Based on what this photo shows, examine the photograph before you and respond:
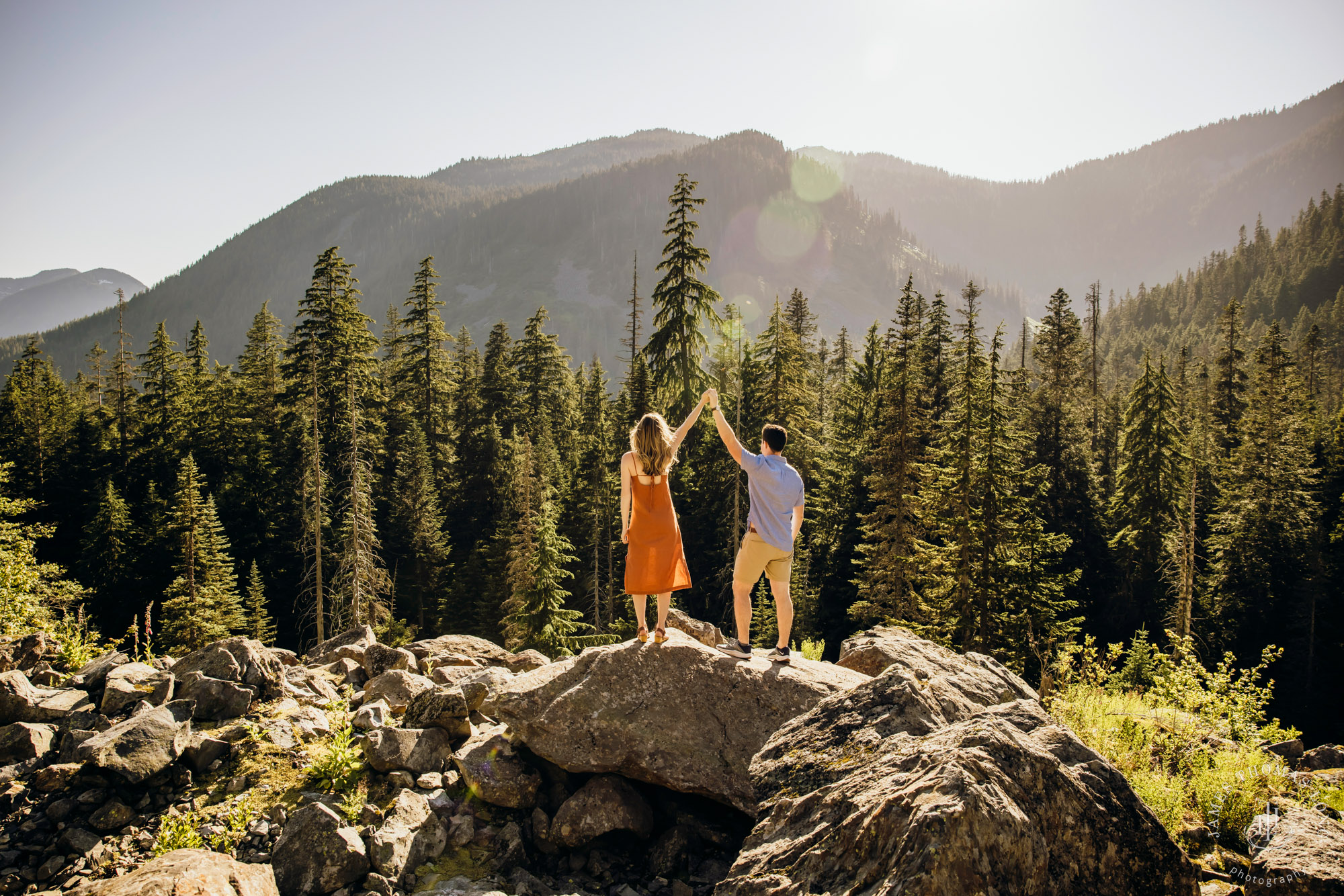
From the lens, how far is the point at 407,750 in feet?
21.4

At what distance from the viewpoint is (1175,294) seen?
452ft

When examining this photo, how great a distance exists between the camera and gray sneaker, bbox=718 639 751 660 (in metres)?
6.85

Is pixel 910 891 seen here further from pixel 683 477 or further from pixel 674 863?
pixel 683 477

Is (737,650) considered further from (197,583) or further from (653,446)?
(197,583)

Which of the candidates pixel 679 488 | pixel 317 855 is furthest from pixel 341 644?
pixel 679 488

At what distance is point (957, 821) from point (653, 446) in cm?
433

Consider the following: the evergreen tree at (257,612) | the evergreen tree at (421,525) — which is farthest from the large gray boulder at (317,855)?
the evergreen tree at (421,525)

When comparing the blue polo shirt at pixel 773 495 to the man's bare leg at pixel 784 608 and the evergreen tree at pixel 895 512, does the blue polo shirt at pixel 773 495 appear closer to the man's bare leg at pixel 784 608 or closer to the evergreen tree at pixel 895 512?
the man's bare leg at pixel 784 608

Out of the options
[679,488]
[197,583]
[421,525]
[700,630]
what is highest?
[700,630]

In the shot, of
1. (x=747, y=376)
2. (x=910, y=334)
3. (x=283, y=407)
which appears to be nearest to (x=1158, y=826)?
(x=910, y=334)

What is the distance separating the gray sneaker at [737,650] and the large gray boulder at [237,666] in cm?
514

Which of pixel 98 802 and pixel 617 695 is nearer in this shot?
pixel 98 802

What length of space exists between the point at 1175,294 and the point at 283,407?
166535mm

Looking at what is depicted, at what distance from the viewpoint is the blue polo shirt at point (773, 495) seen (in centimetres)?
666
